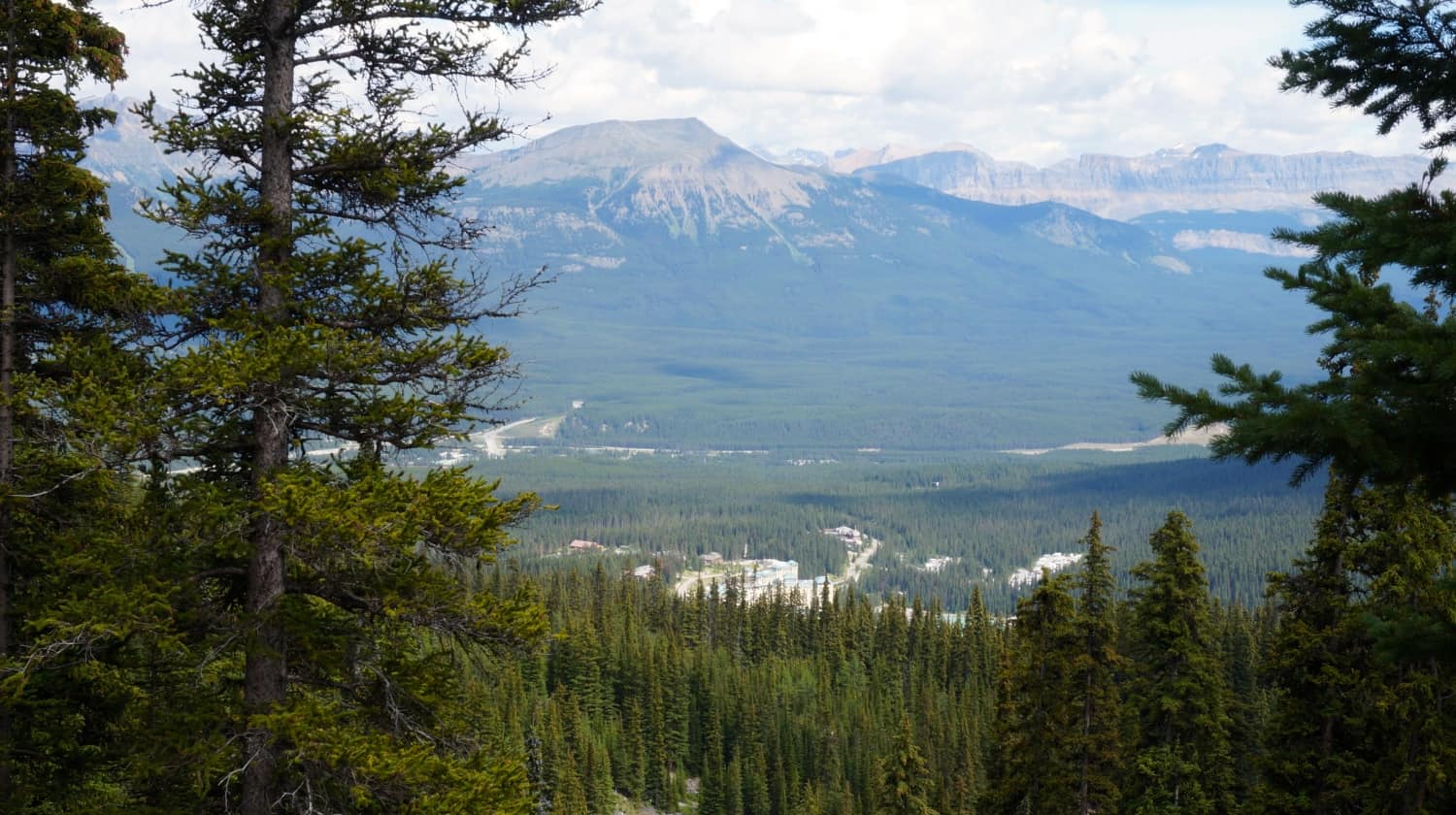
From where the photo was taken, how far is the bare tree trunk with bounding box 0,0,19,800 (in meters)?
12.5

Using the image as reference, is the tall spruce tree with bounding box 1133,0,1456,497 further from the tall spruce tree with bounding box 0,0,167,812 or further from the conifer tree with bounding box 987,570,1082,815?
the conifer tree with bounding box 987,570,1082,815

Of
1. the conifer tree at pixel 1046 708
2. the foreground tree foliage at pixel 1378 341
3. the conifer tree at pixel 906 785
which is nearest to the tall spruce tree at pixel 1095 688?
the conifer tree at pixel 1046 708

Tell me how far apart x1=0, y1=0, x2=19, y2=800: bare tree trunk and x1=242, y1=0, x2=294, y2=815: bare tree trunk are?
402 centimetres

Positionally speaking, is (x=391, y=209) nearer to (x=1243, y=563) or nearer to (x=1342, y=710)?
(x=1342, y=710)

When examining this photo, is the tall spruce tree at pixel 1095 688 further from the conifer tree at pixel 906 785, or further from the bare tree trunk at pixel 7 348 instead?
the bare tree trunk at pixel 7 348

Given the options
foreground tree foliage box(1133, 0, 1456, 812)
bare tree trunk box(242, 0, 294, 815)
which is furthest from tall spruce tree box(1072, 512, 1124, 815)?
bare tree trunk box(242, 0, 294, 815)

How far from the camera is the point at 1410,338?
23.7ft

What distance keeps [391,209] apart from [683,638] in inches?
2981

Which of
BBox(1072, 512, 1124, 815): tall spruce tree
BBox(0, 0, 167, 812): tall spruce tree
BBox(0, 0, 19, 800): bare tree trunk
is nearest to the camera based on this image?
BBox(0, 0, 167, 812): tall spruce tree

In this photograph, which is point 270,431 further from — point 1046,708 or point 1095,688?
point 1095,688

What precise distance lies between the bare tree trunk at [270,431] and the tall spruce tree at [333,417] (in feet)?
0.07

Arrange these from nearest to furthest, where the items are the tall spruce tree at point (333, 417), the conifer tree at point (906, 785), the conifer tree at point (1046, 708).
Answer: the tall spruce tree at point (333, 417), the conifer tree at point (1046, 708), the conifer tree at point (906, 785)

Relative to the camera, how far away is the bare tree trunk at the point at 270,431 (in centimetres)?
1002

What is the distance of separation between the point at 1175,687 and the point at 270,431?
22085 mm
